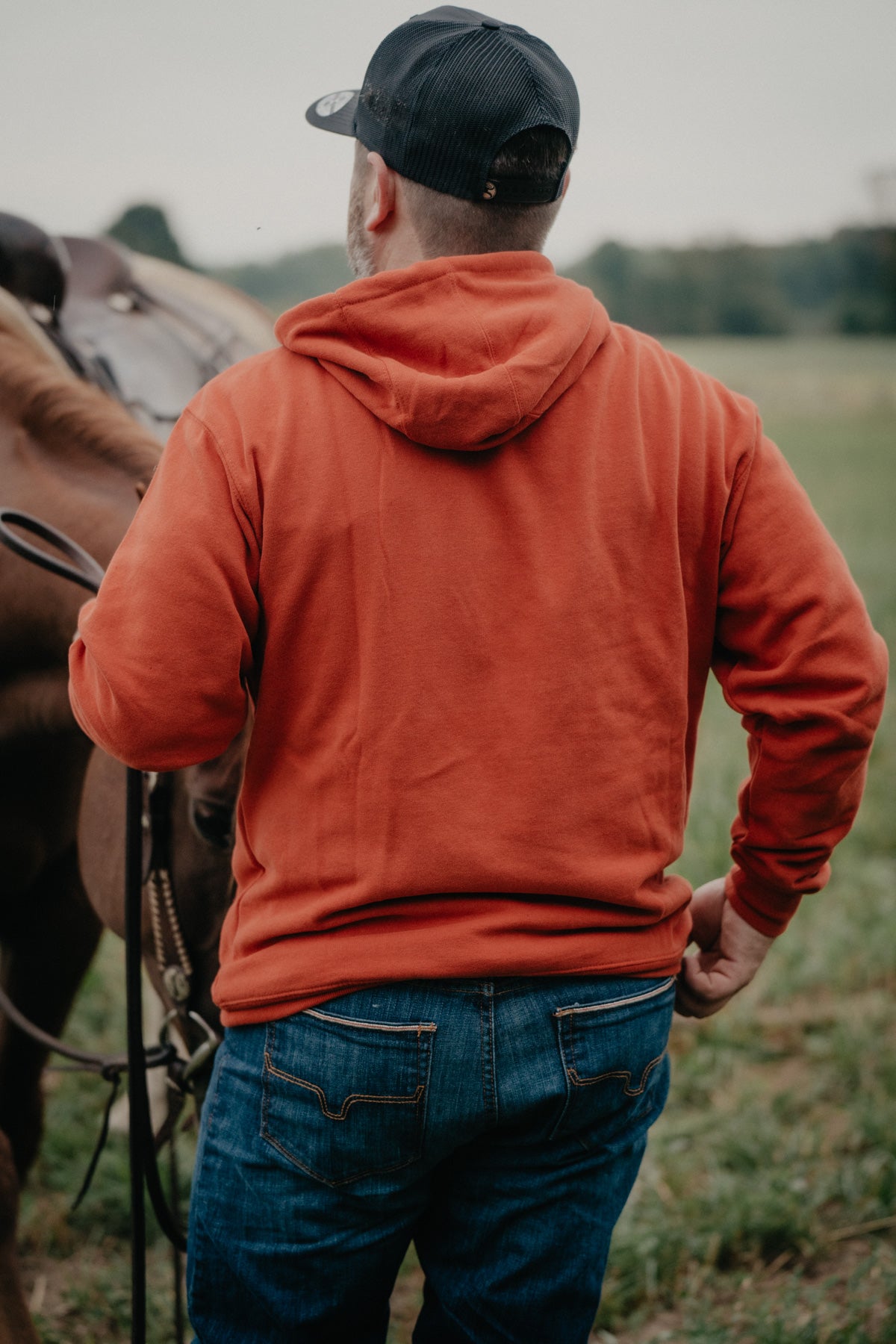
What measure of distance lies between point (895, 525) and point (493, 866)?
591 inches

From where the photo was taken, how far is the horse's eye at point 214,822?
153 centimetres

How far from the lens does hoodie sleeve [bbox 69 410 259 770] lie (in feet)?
3.66

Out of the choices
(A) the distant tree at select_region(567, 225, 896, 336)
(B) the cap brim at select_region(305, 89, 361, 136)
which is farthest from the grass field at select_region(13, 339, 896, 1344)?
(A) the distant tree at select_region(567, 225, 896, 336)

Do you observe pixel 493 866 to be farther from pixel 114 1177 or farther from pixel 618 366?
pixel 114 1177

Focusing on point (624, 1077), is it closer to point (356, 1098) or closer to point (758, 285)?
point (356, 1098)

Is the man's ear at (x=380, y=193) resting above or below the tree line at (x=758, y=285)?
above

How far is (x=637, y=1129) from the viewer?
1.38m

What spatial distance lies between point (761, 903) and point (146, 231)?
8879 mm

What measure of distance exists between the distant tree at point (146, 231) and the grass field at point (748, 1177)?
6327 millimetres

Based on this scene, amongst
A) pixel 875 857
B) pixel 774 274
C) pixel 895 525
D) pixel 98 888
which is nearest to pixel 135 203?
pixel 875 857

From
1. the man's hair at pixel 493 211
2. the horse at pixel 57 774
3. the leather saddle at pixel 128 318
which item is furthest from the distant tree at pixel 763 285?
the man's hair at pixel 493 211

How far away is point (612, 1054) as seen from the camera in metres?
1.27

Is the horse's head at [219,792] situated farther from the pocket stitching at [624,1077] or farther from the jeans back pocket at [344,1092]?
the pocket stitching at [624,1077]

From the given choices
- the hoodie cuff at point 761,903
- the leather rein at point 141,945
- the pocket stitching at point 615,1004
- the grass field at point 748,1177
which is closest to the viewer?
the pocket stitching at point 615,1004
